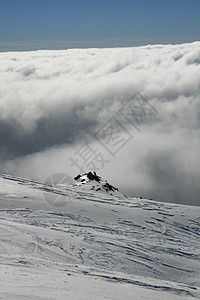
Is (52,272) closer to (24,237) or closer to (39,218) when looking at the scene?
(24,237)

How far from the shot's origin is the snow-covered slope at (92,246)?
13164mm

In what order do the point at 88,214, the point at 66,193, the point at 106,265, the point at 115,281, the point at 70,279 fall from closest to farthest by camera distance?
the point at 70,279 < the point at 115,281 < the point at 106,265 < the point at 88,214 < the point at 66,193

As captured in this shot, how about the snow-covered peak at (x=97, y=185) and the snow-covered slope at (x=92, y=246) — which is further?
the snow-covered peak at (x=97, y=185)

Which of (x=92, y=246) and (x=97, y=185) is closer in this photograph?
(x=92, y=246)

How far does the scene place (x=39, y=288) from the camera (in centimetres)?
1184

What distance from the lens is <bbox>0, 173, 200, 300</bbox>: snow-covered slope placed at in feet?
43.2

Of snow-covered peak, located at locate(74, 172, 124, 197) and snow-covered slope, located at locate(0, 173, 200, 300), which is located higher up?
snow-covered peak, located at locate(74, 172, 124, 197)

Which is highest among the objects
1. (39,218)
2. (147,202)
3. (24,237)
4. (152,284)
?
(147,202)

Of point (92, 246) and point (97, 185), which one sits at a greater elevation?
point (97, 185)

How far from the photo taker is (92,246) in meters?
19.5

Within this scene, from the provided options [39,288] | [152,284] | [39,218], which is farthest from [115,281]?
[39,218]

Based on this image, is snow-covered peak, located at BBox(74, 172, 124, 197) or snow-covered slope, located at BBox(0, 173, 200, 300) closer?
snow-covered slope, located at BBox(0, 173, 200, 300)

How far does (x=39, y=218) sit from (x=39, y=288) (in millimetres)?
11351

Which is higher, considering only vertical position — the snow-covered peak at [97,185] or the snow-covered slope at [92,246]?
the snow-covered peak at [97,185]
